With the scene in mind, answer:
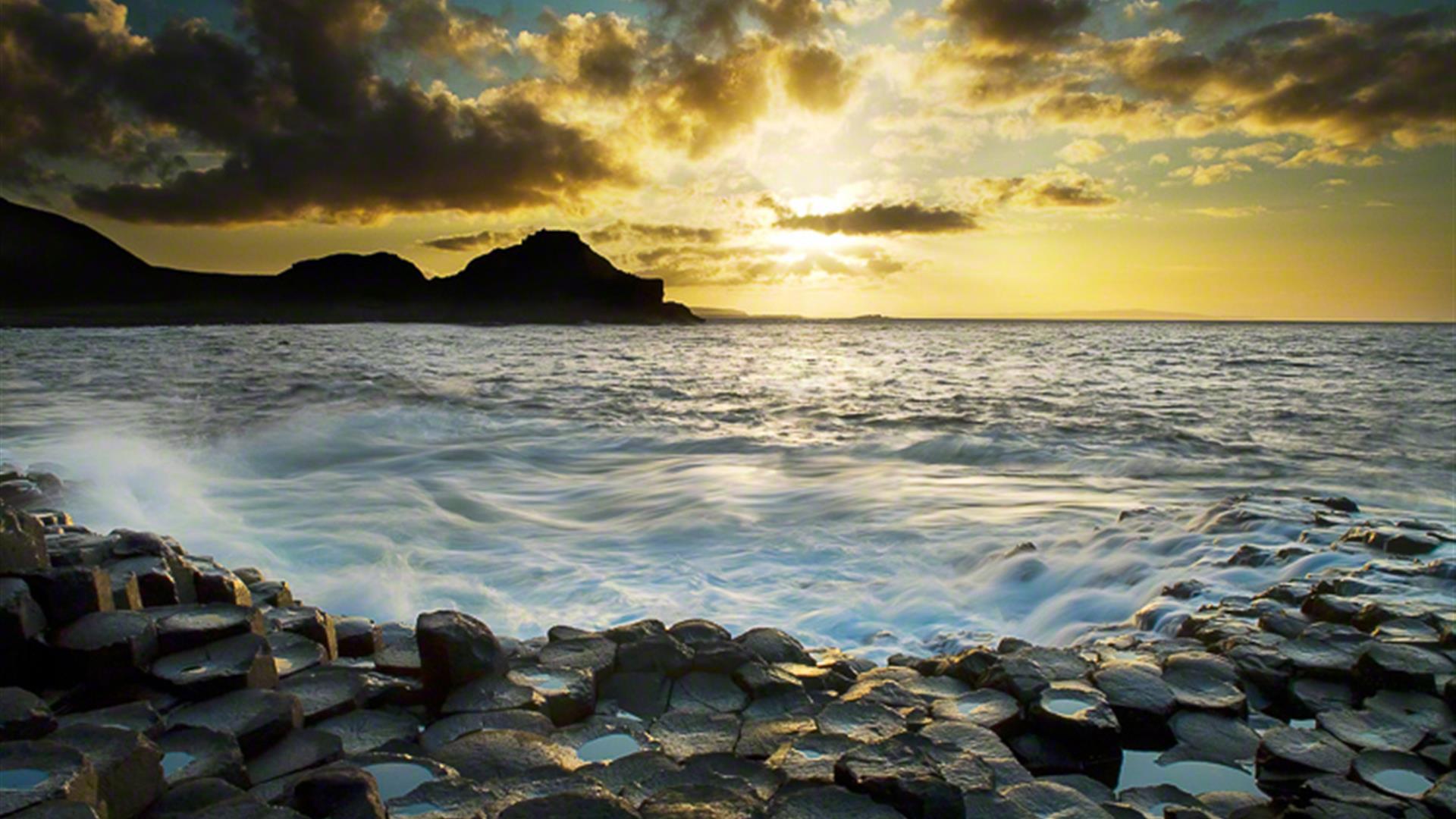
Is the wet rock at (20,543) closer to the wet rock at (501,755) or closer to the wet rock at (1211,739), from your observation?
the wet rock at (501,755)

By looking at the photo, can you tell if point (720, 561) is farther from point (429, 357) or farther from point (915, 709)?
point (429, 357)

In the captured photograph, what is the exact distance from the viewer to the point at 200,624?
3307 mm

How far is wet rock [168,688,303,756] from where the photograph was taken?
2727 mm

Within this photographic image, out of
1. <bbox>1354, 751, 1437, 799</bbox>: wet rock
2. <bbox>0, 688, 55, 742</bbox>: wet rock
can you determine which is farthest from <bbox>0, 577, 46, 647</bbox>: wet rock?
<bbox>1354, 751, 1437, 799</bbox>: wet rock

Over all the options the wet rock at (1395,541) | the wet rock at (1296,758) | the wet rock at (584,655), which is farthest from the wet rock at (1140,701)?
the wet rock at (1395,541)

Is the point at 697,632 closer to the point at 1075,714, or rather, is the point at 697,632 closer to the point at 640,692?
the point at 640,692

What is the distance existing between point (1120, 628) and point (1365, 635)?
142 cm

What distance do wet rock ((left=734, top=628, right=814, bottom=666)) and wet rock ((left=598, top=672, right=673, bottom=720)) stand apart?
472 millimetres

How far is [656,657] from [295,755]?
4.77 ft

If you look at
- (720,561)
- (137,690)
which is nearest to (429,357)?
(720,561)

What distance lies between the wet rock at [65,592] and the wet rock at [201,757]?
889 millimetres

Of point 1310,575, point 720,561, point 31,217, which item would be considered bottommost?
point 720,561

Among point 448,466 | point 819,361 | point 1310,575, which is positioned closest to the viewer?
point 1310,575

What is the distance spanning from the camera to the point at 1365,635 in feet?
13.0
